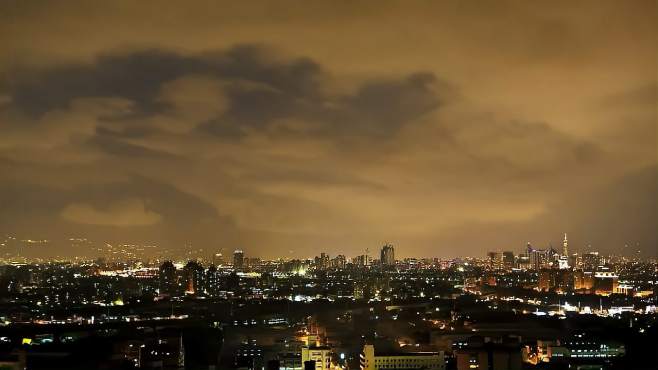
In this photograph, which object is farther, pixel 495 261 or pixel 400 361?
pixel 495 261

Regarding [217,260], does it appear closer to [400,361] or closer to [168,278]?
[168,278]

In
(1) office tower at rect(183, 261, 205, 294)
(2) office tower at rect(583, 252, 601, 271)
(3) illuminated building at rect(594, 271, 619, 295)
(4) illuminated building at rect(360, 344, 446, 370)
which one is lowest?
(4) illuminated building at rect(360, 344, 446, 370)

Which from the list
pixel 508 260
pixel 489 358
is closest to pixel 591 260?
pixel 508 260

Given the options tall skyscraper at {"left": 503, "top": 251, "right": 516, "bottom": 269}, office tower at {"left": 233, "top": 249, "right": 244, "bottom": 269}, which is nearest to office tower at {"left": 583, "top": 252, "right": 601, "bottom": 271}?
tall skyscraper at {"left": 503, "top": 251, "right": 516, "bottom": 269}

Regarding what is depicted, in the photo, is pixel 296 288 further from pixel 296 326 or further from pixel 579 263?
pixel 579 263

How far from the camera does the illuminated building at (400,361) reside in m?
10.8

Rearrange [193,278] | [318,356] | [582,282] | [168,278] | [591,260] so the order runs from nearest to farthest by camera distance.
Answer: [318,356], [582,282], [193,278], [168,278], [591,260]

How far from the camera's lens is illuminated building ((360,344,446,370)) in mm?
10812

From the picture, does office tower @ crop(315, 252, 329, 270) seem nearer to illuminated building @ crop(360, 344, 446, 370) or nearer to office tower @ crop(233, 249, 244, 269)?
office tower @ crop(233, 249, 244, 269)

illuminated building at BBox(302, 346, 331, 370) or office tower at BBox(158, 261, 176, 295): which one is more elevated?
office tower at BBox(158, 261, 176, 295)

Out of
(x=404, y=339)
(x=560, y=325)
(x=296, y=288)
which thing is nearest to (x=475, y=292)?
(x=296, y=288)

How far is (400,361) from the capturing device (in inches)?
430

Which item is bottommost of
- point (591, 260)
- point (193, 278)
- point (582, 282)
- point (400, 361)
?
point (400, 361)

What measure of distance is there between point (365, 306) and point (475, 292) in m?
7.70
